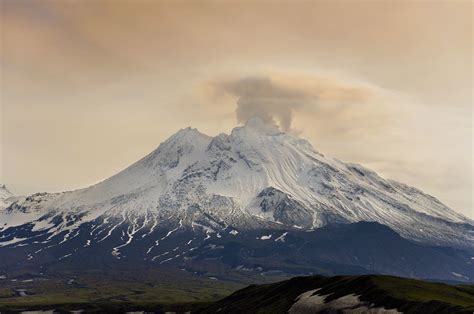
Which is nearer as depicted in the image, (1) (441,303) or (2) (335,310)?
(1) (441,303)

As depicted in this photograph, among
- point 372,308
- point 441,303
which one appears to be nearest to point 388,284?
point 372,308

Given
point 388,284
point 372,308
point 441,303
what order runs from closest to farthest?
point 441,303 < point 372,308 < point 388,284

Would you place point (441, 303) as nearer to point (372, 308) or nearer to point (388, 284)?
point (372, 308)

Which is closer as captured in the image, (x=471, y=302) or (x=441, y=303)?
(x=441, y=303)

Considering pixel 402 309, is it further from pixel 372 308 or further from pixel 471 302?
pixel 471 302

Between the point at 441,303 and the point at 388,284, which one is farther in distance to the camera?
the point at 388,284

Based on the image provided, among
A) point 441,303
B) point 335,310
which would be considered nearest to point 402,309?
point 441,303

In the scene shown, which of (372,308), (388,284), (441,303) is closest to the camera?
(441,303)
